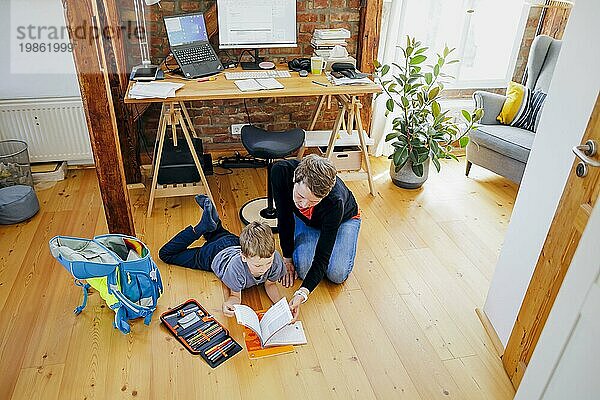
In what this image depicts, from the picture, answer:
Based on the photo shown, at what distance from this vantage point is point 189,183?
3086mm

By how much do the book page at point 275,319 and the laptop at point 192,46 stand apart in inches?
60.8

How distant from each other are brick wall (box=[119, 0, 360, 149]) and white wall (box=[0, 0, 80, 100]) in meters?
0.40

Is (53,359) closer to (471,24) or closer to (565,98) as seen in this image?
(565,98)

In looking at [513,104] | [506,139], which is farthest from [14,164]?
[513,104]

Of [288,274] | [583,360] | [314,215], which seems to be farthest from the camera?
[288,274]

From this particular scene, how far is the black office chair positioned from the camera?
266 centimetres

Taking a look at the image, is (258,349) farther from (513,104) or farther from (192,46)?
(513,104)

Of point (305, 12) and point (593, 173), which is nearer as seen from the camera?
point (593, 173)

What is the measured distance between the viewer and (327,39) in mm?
3180

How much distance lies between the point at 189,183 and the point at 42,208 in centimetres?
89

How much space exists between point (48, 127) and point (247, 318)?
6.67 feet

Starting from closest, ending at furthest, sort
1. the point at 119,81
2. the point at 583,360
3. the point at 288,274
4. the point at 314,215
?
the point at 583,360 < the point at 314,215 < the point at 288,274 < the point at 119,81

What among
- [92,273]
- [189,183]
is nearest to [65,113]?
[189,183]

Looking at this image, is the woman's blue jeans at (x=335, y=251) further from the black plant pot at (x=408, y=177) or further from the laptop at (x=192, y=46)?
the laptop at (x=192, y=46)
